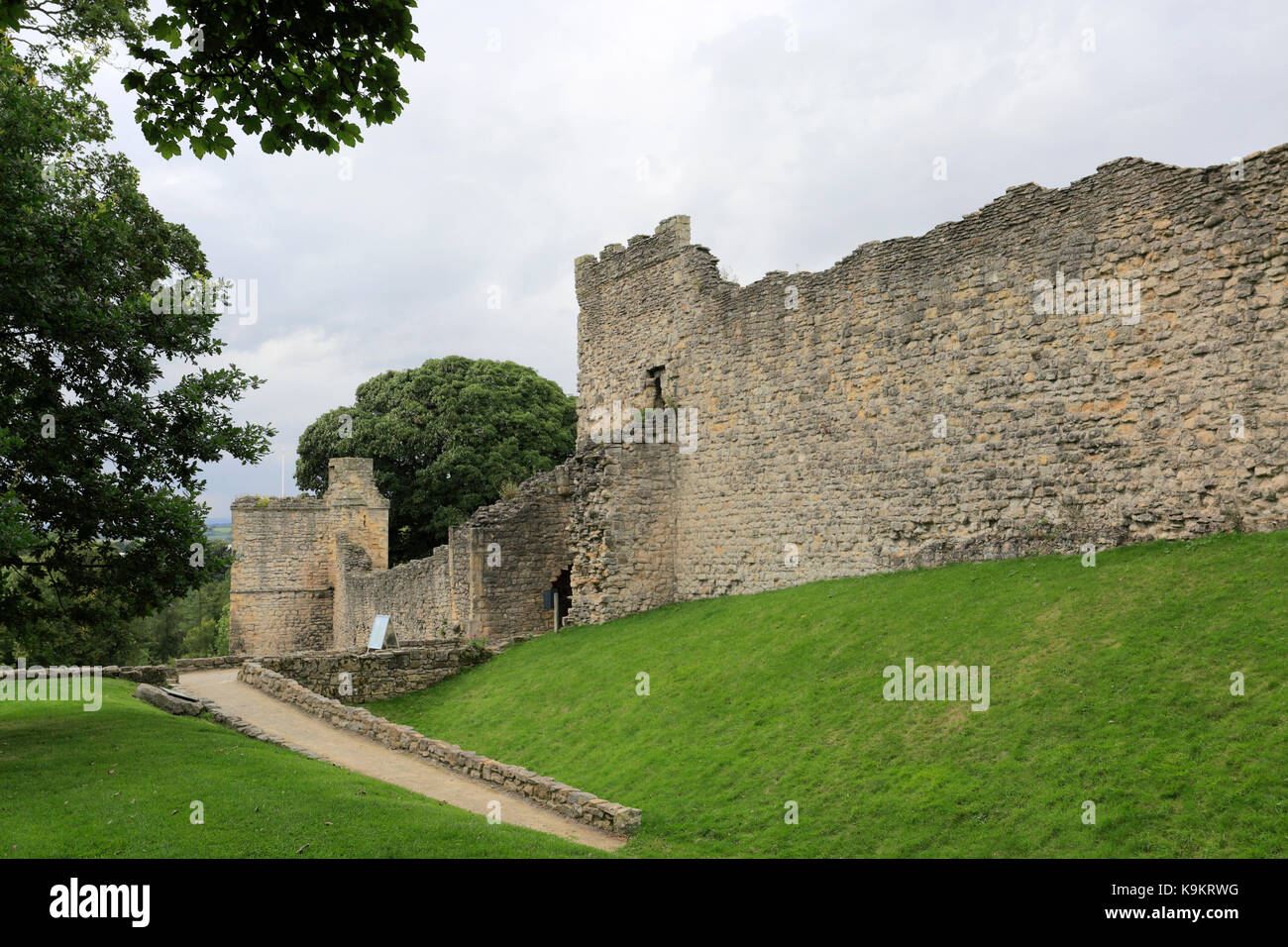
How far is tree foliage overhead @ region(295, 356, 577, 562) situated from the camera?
4016cm

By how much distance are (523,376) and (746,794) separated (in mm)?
35988

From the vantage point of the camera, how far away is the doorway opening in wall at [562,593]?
24.0 metres

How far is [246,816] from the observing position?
8.23 m

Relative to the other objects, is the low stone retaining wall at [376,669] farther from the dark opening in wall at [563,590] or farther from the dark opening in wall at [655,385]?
the dark opening in wall at [655,385]

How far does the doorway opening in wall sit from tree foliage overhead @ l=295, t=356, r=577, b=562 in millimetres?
14316

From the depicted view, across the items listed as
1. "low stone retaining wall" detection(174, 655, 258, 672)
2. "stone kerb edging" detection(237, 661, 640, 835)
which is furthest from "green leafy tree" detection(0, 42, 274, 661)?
"low stone retaining wall" detection(174, 655, 258, 672)

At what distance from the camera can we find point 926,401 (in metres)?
14.8

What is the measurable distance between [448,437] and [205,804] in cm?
3299

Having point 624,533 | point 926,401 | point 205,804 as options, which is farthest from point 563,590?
point 205,804

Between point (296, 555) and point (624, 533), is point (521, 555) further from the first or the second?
point (296, 555)

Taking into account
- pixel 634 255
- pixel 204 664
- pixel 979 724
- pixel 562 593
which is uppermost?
pixel 634 255
